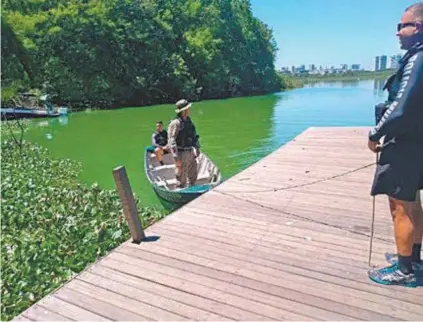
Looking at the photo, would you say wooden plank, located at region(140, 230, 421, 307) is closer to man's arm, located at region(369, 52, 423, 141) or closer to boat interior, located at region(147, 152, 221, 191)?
man's arm, located at region(369, 52, 423, 141)

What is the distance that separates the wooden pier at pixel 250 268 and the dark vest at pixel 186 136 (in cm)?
167

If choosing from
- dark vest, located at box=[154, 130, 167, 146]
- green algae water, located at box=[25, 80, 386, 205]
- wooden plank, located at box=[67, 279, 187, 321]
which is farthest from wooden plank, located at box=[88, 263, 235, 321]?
dark vest, located at box=[154, 130, 167, 146]

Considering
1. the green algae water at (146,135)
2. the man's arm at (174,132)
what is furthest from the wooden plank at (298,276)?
the green algae water at (146,135)

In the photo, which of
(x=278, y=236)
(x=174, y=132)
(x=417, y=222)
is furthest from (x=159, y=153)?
(x=417, y=222)

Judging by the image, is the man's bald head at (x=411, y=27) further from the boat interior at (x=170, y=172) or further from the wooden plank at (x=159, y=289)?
the boat interior at (x=170, y=172)

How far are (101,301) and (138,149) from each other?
39.1 feet

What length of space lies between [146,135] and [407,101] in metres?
15.9

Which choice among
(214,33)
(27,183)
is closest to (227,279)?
(27,183)

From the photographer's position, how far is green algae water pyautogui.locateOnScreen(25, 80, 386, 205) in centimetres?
1130

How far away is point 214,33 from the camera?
42.0m

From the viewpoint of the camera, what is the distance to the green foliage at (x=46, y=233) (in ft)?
11.9

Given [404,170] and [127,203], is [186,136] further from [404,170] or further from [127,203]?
[404,170]

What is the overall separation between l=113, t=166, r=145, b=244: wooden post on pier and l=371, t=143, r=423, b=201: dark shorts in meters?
2.00

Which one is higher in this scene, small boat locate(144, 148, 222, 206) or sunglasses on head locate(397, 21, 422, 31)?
sunglasses on head locate(397, 21, 422, 31)
